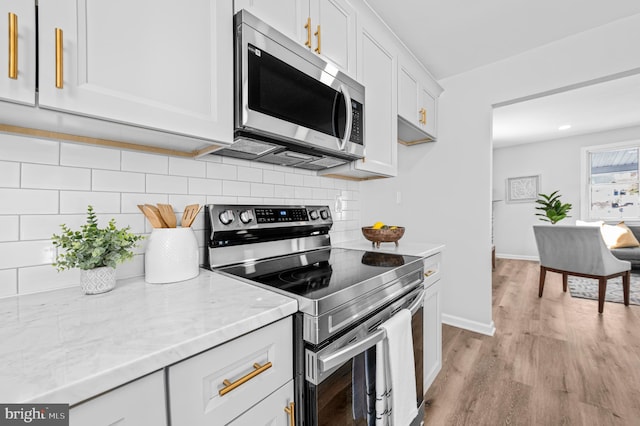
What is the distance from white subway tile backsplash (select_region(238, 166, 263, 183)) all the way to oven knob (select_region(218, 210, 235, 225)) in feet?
0.83

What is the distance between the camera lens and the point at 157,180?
1135 mm

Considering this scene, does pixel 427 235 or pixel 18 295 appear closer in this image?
pixel 18 295

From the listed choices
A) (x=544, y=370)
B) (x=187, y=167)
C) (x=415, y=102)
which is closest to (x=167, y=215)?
(x=187, y=167)

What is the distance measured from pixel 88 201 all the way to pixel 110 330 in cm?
60

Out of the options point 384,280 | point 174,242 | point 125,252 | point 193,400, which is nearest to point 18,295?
point 125,252

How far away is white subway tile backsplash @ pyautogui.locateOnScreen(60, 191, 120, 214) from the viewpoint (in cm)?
93

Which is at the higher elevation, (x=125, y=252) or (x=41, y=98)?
(x=41, y=98)

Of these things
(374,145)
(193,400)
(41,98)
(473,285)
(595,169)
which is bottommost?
(473,285)

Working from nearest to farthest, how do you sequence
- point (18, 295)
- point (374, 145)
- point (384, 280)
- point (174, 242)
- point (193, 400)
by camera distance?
point (193, 400)
point (18, 295)
point (174, 242)
point (384, 280)
point (374, 145)

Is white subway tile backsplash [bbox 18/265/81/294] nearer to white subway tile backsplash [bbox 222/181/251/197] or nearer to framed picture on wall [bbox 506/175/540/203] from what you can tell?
white subway tile backsplash [bbox 222/181/251/197]

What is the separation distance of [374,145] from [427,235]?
134 cm

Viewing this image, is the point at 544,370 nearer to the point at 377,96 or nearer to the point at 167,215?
the point at 377,96

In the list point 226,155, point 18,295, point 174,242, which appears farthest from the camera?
point 226,155

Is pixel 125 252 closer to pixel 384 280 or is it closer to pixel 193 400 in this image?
pixel 193 400
